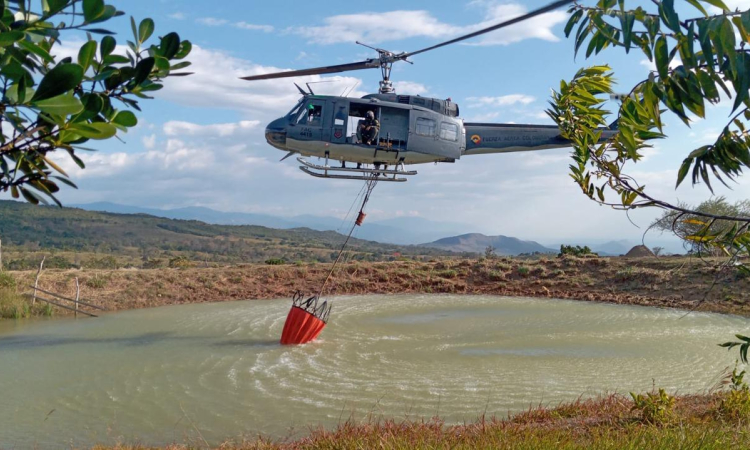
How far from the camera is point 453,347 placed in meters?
9.95

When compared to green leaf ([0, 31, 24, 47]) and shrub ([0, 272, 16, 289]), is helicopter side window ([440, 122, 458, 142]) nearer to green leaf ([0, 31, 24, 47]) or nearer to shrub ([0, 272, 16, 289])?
green leaf ([0, 31, 24, 47])

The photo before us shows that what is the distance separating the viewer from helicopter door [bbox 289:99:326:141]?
11461 millimetres

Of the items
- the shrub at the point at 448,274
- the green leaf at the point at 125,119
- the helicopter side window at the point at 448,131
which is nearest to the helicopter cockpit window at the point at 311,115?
the helicopter side window at the point at 448,131

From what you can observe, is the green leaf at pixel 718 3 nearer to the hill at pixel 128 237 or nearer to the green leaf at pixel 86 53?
the green leaf at pixel 86 53

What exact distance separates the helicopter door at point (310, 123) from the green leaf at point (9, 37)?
10.1 m

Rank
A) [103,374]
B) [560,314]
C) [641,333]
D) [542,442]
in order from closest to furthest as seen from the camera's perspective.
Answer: [542,442] → [103,374] → [641,333] → [560,314]

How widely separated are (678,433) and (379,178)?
316 inches

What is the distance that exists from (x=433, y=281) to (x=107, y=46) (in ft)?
55.4

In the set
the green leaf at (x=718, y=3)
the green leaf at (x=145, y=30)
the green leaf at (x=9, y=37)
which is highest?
the green leaf at (x=718, y=3)

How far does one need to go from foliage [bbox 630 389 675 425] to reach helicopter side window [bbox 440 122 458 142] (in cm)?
782

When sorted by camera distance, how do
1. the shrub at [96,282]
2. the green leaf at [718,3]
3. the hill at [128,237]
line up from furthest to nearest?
the hill at [128,237]
the shrub at [96,282]
the green leaf at [718,3]

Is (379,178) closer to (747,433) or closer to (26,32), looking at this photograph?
(747,433)

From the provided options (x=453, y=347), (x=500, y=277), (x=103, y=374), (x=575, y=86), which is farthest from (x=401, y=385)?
(x=500, y=277)

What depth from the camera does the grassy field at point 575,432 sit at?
376 cm
